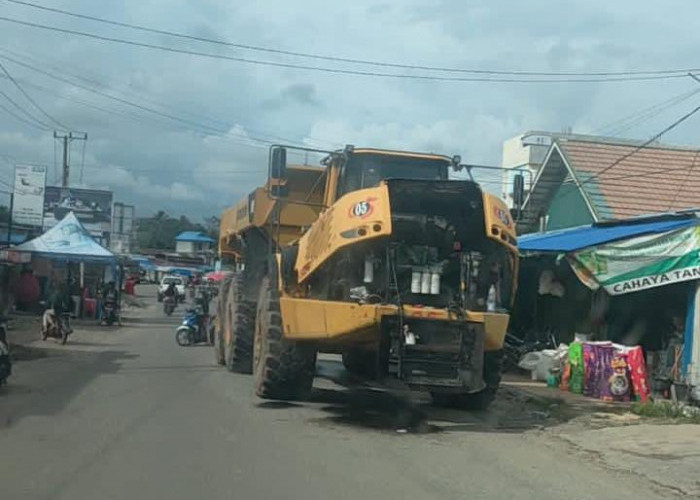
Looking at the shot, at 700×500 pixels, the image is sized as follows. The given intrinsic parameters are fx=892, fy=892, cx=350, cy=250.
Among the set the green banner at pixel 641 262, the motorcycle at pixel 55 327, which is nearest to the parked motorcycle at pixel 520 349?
the green banner at pixel 641 262

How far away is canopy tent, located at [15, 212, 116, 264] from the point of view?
31.3m

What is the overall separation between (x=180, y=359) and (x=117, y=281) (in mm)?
17840

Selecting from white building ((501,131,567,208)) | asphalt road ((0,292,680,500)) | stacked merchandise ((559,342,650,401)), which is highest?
white building ((501,131,567,208))

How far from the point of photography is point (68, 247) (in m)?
31.7

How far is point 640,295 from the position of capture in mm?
17547

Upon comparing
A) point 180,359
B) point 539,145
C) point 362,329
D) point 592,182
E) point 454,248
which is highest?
point 539,145

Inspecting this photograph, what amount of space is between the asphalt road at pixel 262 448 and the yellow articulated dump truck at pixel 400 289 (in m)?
0.75

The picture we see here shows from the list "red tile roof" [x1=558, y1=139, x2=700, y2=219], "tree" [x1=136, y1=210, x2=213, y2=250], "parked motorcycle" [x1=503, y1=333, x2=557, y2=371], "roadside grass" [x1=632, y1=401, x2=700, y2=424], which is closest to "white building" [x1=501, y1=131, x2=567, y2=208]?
"red tile roof" [x1=558, y1=139, x2=700, y2=219]

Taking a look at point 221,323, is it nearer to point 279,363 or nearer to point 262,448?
point 279,363

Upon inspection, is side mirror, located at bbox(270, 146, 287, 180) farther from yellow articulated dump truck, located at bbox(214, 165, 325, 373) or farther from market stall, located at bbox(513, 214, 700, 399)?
market stall, located at bbox(513, 214, 700, 399)

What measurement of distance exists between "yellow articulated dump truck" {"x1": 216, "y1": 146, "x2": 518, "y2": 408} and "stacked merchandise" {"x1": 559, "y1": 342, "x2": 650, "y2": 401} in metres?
3.35

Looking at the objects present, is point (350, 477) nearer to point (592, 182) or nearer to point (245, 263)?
point (245, 263)

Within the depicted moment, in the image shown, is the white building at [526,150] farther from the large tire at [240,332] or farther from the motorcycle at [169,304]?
the large tire at [240,332]

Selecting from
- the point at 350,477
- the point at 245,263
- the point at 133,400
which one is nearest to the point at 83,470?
the point at 350,477
